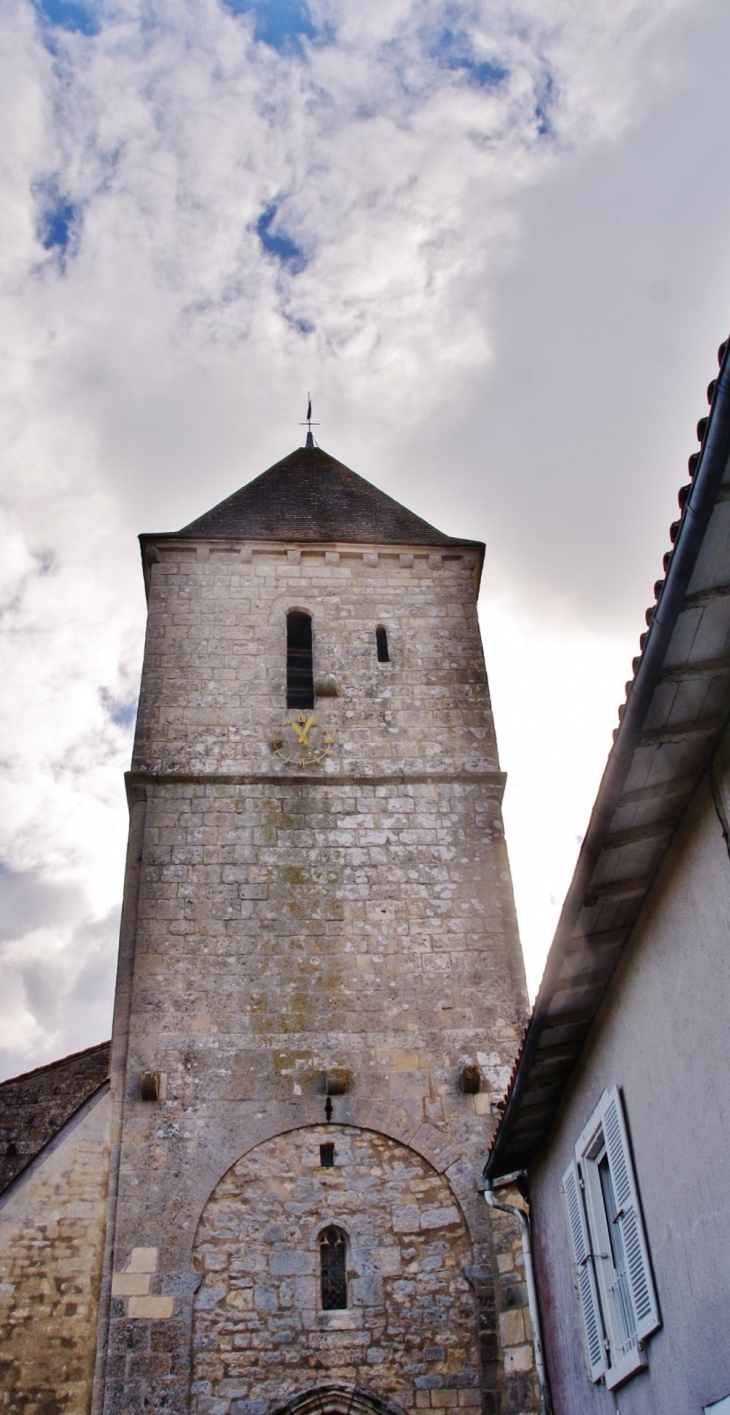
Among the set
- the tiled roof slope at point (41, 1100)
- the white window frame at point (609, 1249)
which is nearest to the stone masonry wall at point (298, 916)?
the tiled roof slope at point (41, 1100)

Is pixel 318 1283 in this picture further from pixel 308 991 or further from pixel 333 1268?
pixel 308 991

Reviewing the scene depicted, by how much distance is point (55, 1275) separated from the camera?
8906mm

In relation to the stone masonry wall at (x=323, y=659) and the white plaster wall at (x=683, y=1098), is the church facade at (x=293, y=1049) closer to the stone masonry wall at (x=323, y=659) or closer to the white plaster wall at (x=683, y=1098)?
the stone masonry wall at (x=323, y=659)

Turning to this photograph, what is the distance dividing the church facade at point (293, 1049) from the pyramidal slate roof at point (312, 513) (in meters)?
0.83

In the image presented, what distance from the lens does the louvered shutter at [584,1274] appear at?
5812 mm

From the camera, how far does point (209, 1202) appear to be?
9312mm

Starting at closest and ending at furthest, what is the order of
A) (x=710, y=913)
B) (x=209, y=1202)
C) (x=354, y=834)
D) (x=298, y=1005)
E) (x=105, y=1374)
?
(x=710, y=913)
(x=105, y=1374)
(x=209, y=1202)
(x=298, y=1005)
(x=354, y=834)

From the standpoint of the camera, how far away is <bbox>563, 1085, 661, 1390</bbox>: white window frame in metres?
5.12

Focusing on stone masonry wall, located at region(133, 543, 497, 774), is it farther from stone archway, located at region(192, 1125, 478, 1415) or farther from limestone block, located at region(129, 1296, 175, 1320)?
limestone block, located at region(129, 1296, 175, 1320)

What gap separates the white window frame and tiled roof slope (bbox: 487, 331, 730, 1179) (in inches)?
21.1

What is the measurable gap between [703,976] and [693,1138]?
0.64 meters

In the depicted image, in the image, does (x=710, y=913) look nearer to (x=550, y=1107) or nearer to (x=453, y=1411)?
(x=550, y=1107)

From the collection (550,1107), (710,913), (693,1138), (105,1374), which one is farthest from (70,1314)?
(710,913)

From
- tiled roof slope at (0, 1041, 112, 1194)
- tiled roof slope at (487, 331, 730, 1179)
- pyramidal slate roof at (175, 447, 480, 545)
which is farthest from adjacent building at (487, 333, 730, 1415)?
pyramidal slate roof at (175, 447, 480, 545)
